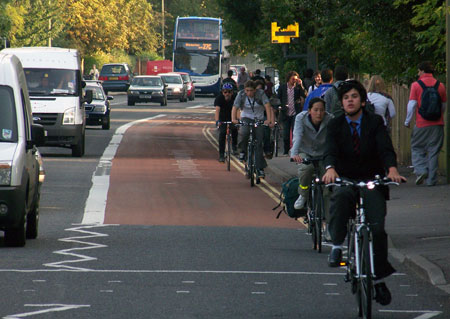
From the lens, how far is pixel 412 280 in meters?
10.5

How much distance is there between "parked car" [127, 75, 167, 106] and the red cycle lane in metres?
28.6

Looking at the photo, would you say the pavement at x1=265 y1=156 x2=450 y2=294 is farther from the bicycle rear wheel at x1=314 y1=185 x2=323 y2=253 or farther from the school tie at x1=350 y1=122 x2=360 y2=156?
the school tie at x1=350 y1=122 x2=360 y2=156

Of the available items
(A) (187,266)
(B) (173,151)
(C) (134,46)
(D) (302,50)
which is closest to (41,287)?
(A) (187,266)

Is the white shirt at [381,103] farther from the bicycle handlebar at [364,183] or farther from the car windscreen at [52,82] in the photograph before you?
the car windscreen at [52,82]

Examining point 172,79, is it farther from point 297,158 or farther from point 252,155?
point 297,158

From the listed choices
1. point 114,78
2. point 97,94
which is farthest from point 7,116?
point 114,78

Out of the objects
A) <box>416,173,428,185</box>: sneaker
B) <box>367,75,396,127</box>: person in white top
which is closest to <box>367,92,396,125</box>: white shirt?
<box>367,75,396,127</box>: person in white top

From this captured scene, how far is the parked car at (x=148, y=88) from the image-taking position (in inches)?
2414

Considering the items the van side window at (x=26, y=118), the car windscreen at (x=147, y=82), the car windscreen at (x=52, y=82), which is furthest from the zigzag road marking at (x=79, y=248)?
the car windscreen at (x=147, y=82)

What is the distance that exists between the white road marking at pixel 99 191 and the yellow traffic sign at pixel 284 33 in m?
4.80

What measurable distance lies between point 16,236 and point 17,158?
2.62ft

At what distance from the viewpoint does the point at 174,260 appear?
37.9ft

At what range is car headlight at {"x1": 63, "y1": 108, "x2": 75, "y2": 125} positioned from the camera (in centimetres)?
A: 2711

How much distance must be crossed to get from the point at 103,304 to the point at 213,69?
65.9 meters
